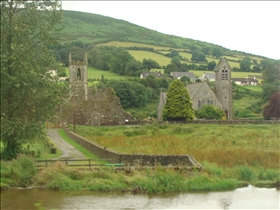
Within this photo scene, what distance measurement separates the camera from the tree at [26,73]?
79.7 feet

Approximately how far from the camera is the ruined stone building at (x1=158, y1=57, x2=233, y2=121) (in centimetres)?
8812

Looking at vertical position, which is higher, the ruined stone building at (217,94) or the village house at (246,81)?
the village house at (246,81)

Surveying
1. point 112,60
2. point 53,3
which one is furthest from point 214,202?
point 112,60

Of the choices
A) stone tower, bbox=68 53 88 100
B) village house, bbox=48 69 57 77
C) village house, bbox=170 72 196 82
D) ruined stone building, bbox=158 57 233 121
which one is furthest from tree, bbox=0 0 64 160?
village house, bbox=170 72 196 82

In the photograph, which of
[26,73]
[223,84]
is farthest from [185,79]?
[26,73]

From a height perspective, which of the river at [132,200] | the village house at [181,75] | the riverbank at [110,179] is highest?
the village house at [181,75]

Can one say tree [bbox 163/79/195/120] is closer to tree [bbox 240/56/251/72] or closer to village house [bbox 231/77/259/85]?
village house [bbox 231/77/259/85]

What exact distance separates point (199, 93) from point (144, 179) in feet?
218

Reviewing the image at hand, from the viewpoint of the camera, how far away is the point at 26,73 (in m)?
24.7

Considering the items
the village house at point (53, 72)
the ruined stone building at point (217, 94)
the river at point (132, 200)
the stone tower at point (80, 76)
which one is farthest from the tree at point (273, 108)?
the river at point (132, 200)

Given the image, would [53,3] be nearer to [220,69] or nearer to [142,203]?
[142,203]

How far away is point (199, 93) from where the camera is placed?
88188 millimetres

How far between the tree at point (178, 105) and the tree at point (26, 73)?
51.1 m

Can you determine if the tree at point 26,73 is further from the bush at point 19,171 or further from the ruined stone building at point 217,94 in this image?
the ruined stone building at point 217,94
